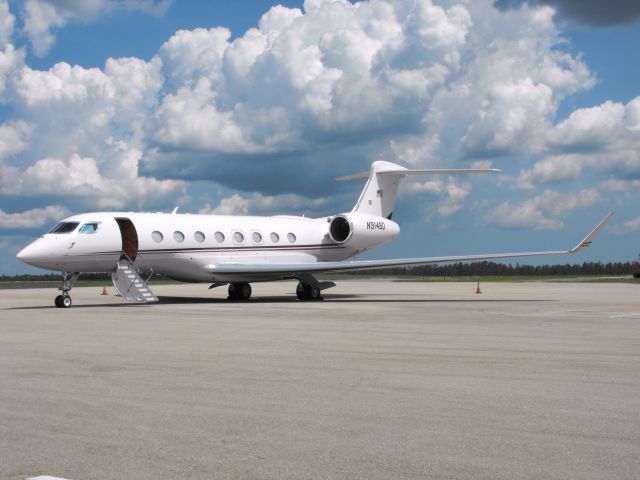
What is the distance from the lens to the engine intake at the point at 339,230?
1212 inches

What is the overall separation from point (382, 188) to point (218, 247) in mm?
9421

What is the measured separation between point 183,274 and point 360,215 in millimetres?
8532

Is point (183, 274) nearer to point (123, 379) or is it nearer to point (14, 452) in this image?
point (123, 379)

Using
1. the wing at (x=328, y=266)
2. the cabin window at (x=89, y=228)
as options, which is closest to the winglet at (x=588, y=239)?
the wing at (x=328, y=266)

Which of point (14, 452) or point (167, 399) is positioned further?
point (167, 399)

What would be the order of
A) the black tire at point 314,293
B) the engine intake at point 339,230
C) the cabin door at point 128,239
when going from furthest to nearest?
the engine intake at point 339,230
the black tire at point 314,293
the cabin door at point 128,239

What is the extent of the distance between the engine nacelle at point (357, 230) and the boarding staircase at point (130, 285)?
30.7 feet

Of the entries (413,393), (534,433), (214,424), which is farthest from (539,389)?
(214,424)

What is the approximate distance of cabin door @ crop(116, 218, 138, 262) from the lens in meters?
24.1

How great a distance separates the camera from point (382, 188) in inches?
1298

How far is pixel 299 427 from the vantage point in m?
6.01

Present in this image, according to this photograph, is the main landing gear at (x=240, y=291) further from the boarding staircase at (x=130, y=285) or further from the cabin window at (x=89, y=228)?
the cabin window at (x=89, y=228)

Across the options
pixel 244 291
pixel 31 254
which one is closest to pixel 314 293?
pixel 244 291

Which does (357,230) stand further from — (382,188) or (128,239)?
(128,239)
